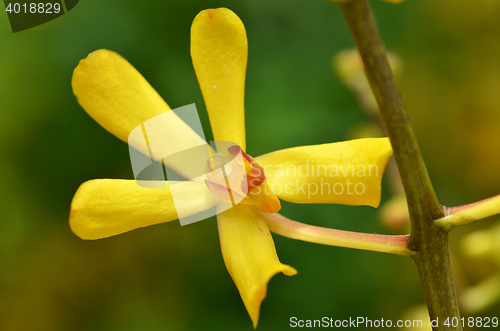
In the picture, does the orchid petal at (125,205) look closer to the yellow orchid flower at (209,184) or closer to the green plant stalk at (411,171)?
the yellow orchid flower at (209,184)

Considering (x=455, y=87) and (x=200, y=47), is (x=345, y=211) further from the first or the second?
(x=200, y=47)

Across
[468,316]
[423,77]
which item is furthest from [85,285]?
[423,77]

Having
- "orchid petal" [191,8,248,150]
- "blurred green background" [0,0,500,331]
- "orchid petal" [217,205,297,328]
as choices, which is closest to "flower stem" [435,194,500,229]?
"orchid petal" [217,205,297,328]

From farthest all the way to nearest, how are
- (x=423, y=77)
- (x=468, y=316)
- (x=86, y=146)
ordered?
(x=423, y=77), (x=86, y=146), (x=468, y=316)

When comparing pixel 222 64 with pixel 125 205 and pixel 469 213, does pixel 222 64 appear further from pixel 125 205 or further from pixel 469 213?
pixel 469 213

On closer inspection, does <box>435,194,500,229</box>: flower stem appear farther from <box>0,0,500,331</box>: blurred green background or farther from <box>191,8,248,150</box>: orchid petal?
<box>0,0,500,331</box>: blurred green background

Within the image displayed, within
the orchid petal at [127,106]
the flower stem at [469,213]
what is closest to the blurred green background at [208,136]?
the orchid petal at [127,106]
